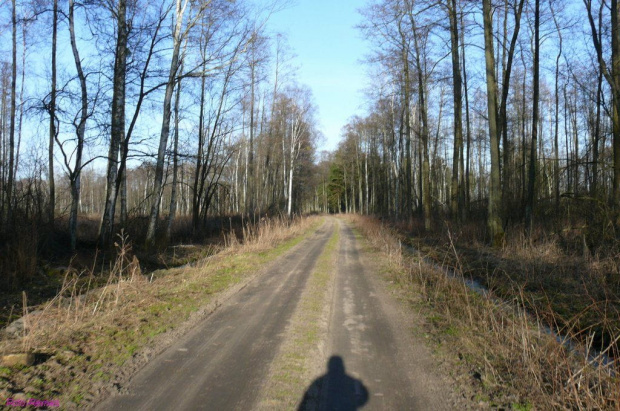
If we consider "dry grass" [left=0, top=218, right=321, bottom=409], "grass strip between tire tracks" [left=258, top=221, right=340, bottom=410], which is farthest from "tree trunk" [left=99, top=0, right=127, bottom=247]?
"grass strip between tire tracks" [left=258, top=221, right=340, bottom=410]

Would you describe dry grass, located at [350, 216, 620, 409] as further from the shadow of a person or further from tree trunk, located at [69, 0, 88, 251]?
tree trunk, located at [69, 0, 88, 251]

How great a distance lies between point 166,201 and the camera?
58.3 metres

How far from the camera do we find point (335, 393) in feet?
11.2

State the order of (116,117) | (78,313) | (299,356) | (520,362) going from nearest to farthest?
(520,362), (299,356), (78,313), (116,117)

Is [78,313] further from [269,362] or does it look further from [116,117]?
[116,117]

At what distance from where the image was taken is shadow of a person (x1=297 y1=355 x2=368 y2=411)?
318 cm

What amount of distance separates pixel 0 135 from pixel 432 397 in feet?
117

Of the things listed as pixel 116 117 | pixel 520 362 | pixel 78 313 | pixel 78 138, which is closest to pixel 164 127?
pixel 116 117

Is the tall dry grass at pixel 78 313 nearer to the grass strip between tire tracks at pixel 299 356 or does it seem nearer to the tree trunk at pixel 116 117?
the grass strip between tire tracks at pixel 299 356

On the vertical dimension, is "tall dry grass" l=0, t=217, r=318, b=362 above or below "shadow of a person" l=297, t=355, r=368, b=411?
above

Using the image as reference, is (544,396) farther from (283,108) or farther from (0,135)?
(0,135)

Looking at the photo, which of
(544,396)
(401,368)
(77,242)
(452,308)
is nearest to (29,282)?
(77,242)

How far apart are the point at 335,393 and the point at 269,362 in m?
0.92

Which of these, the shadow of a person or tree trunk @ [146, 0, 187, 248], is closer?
the shadow of a person
